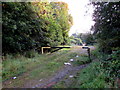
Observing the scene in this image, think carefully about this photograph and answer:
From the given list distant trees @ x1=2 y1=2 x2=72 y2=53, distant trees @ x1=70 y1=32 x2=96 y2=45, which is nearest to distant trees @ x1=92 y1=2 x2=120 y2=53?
distant trees @ x1=70 y1=32 x2=96 y2=45

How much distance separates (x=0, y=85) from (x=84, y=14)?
648cm

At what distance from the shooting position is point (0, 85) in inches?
139

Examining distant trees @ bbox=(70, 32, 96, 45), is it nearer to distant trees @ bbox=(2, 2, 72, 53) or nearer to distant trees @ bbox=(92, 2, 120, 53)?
distant trees @ bbox=(92, 2, 120, 53)

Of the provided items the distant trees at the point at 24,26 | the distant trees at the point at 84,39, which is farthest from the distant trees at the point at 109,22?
the distant trees at the point at 24,26

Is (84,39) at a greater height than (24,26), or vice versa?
(24,26)

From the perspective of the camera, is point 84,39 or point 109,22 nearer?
point 109,22

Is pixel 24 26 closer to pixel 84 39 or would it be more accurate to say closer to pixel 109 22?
pixel 109 22

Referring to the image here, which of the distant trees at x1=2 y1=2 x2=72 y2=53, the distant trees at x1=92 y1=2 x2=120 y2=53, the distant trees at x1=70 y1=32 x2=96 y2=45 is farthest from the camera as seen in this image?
the distant trees at x1=70 y1=32 x2=96 y2=45

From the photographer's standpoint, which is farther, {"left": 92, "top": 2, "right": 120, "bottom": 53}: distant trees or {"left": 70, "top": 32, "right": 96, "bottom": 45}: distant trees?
{"left": 70, "top": 32, "right": 96, "bottom": 45}: distant trees

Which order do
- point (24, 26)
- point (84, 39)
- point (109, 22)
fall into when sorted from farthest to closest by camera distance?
point (84, 39), point (24, 26), point (109, 22)

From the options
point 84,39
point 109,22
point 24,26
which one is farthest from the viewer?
point 84,39

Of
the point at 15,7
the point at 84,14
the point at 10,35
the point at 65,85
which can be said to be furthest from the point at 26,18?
the point at 65,85

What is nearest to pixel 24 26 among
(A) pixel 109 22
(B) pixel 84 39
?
(A) pixel 109 22

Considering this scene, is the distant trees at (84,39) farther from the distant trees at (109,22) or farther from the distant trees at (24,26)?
the distant trees at (24,26)
